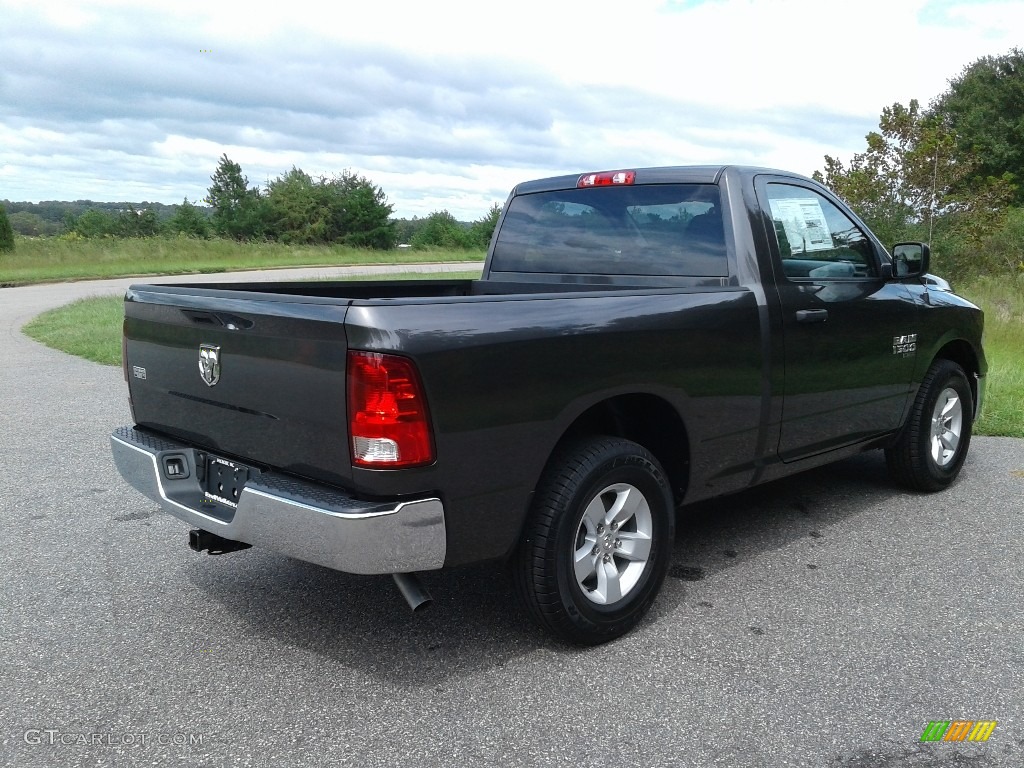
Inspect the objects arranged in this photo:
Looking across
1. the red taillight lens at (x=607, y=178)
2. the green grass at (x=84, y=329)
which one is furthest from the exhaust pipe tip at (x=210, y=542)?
the green grass at (x=84, y=329)

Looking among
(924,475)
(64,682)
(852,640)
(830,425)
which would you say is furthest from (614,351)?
(924,475)

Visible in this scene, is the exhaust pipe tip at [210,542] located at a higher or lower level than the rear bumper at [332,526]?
lower

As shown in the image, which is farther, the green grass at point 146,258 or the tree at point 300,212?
the tree at point 300,212

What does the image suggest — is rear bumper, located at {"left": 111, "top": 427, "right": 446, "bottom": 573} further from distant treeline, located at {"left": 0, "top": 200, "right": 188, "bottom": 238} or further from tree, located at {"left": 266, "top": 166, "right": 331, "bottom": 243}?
tree, located at {"left": 266, "top": 166, "right": 331, "bottom": 243}

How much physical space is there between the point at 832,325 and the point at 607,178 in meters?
1.33

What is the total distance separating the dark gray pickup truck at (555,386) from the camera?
2906mm

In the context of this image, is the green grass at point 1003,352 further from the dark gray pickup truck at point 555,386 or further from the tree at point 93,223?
the tree at point 93,223

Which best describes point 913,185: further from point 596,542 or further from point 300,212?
point 300,212

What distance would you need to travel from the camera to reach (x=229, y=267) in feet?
108

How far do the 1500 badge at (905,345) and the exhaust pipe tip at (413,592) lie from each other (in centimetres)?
314

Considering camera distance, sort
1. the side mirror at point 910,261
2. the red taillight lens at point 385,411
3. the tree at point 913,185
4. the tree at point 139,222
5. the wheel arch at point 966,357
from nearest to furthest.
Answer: the red taillight lens at point 385,411
the side mirror at point 910,261
the wheel arch at point 966,357
the tree at point 913,185
the tree at point 139,222

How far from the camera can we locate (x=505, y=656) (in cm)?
344

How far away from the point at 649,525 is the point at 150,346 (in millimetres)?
2129

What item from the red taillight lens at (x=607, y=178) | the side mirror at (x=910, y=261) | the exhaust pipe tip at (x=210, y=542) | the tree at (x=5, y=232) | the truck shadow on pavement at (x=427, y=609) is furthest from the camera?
the tree at (x=5, y=232)
